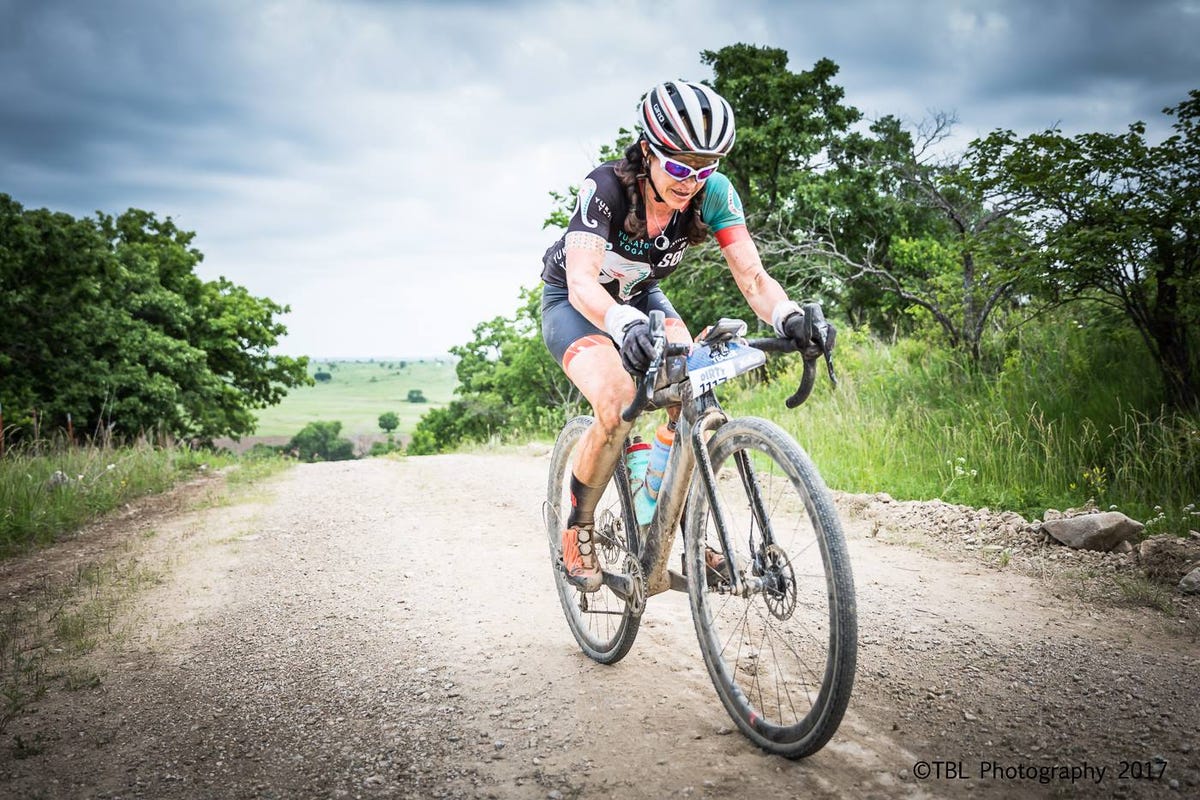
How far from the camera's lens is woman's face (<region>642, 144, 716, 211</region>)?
3316mm

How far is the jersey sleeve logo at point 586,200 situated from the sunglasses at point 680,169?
348 millimetres

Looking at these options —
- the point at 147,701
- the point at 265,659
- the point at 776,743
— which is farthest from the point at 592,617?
the point at 147,701

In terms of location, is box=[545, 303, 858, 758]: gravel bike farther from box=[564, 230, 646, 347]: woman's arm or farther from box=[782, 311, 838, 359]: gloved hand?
box=[564, 230, 646, 347]: woman's arm

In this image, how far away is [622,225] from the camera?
363 centimetres

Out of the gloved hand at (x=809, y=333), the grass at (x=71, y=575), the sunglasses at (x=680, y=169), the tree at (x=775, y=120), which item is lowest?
the grass at (x=71, y=575)

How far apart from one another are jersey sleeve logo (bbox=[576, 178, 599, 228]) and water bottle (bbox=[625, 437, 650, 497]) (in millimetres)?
1146

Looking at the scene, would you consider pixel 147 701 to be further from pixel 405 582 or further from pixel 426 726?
pixel 405 582

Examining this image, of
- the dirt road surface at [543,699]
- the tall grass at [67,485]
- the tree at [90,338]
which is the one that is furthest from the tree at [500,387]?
the dirt road surface at [543,699]

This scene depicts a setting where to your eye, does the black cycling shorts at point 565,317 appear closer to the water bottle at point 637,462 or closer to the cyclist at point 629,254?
the cyclist at point 629,254

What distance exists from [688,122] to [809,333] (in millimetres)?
1145

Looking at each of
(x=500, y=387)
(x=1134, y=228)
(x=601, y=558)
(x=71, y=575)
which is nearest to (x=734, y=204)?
(x=601, y=558)

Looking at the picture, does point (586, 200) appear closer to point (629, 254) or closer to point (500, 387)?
point (629, 254)

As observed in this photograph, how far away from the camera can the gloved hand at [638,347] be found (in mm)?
2775

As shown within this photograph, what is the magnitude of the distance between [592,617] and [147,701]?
7.27ft
